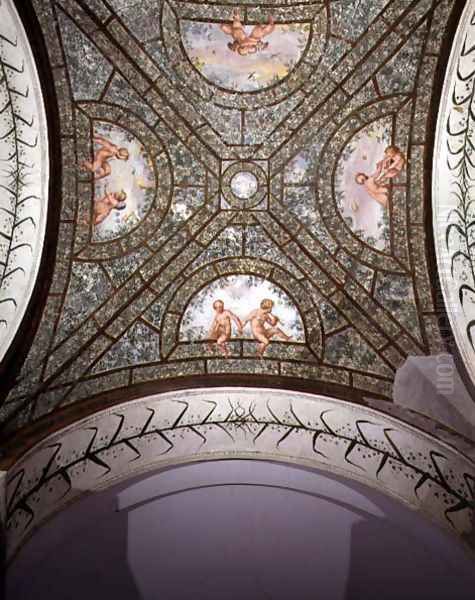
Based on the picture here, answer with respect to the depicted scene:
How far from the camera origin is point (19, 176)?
26.3ft

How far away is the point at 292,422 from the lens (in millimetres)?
8102

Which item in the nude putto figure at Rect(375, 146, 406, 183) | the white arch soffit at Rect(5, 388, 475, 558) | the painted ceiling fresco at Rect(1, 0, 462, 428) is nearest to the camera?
the white arch soffit at Rect(5, 388, 475, 558)

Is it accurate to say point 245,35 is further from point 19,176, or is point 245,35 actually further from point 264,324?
point 264,324

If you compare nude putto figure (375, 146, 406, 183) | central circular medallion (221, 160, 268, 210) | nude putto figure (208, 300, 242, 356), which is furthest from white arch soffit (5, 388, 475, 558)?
nude putto figure (375, 146, 406, 183)

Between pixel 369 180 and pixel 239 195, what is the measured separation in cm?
155

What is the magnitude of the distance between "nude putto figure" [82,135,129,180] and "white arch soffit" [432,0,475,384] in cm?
364

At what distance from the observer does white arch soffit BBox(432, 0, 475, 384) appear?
25.0 ft

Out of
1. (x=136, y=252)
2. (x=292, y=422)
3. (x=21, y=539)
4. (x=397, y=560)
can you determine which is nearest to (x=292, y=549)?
(x=397, y=560)

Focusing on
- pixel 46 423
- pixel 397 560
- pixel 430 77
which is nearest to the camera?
pixel 397 560

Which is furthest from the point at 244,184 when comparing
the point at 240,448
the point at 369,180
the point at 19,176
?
the point at 240,448

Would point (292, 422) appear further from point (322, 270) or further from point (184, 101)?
point (184, 101)

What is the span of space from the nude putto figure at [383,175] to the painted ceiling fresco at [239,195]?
0.02 meters

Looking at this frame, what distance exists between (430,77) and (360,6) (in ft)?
3.55

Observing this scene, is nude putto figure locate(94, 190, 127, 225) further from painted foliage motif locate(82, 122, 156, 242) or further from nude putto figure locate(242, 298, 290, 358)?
nude putto figure locate(242, 298, 290, 358)
